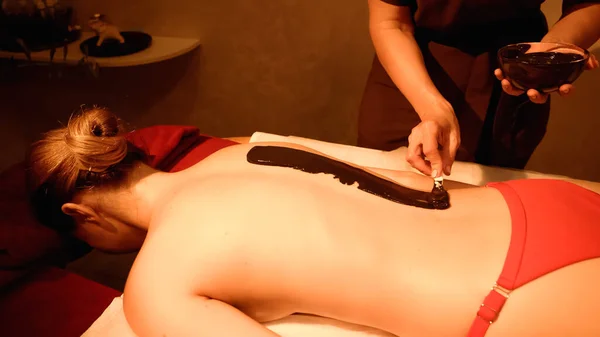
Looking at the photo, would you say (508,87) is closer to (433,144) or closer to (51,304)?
(433,144)

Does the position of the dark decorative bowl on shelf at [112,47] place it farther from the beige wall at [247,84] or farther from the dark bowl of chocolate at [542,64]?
the dark bowl of chocolate at [542,64]

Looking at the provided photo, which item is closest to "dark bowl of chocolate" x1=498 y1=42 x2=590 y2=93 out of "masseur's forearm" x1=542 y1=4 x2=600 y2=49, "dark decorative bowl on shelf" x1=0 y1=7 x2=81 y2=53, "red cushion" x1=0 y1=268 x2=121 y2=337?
"masseur's forearm" x1=542 y1=4 x2=600 y2=49

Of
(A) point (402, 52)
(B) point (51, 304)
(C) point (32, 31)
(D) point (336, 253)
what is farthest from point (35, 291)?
(C) point (32, 31)

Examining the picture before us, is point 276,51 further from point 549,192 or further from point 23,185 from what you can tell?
point 549,192

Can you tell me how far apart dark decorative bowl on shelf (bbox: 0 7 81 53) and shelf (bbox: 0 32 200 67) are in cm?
3

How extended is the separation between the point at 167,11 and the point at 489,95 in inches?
56.5

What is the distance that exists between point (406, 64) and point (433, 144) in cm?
30

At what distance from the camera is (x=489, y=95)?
128 cm

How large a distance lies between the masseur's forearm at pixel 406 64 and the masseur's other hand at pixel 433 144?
0.08 metres

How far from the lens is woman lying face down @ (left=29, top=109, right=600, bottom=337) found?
2.70 feet

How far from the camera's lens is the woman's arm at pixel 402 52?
1134mm

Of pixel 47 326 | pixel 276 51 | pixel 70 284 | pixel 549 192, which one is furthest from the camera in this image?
pixel 276 51

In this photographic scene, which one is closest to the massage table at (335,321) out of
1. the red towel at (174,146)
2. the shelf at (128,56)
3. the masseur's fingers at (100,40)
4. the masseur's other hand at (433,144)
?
the red towel at (174,146)

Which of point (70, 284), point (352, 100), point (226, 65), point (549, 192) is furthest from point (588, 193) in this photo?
point (226, 65)
